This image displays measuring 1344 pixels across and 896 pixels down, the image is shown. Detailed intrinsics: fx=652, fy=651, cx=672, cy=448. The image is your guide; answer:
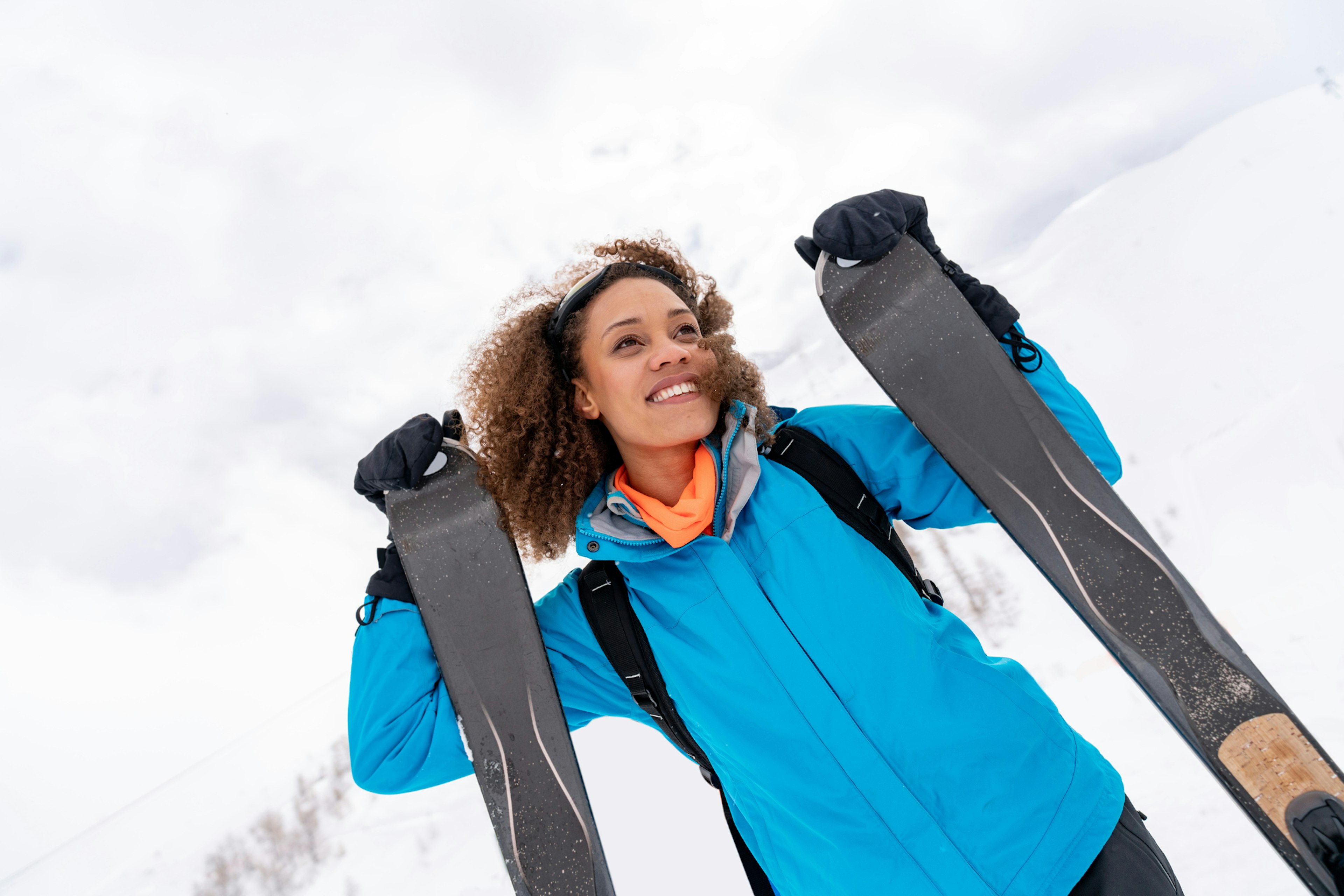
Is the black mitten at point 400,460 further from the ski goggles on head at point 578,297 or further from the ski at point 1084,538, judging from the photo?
the ski at point 1084,538

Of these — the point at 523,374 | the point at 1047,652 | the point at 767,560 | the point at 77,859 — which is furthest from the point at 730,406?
the point at 77,859

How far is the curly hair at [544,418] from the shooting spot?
222cm

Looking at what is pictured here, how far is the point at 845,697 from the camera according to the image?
1454 mm

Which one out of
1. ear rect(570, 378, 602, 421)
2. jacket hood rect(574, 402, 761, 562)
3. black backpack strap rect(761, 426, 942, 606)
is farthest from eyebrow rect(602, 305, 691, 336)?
black backpack strap rect(761, 426, 942, 606)

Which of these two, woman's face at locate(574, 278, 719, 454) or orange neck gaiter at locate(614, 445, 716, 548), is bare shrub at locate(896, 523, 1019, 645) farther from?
orange neck gaiter at locate(614, 445, 716, 548)

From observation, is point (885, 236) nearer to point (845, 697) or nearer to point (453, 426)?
point (845, 697)

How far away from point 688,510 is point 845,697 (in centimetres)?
57

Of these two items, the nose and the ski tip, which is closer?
the nose

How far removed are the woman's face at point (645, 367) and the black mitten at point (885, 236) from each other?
50 centimetres

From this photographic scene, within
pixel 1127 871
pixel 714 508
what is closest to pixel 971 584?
pixel 1127 871

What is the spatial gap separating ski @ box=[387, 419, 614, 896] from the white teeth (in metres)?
0.72

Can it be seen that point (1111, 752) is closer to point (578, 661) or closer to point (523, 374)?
point (578, 661)

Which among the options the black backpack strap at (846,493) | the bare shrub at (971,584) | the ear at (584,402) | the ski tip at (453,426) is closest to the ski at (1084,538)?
the black backpack strap at (846,493)

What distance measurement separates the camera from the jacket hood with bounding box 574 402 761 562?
1.69 metres
